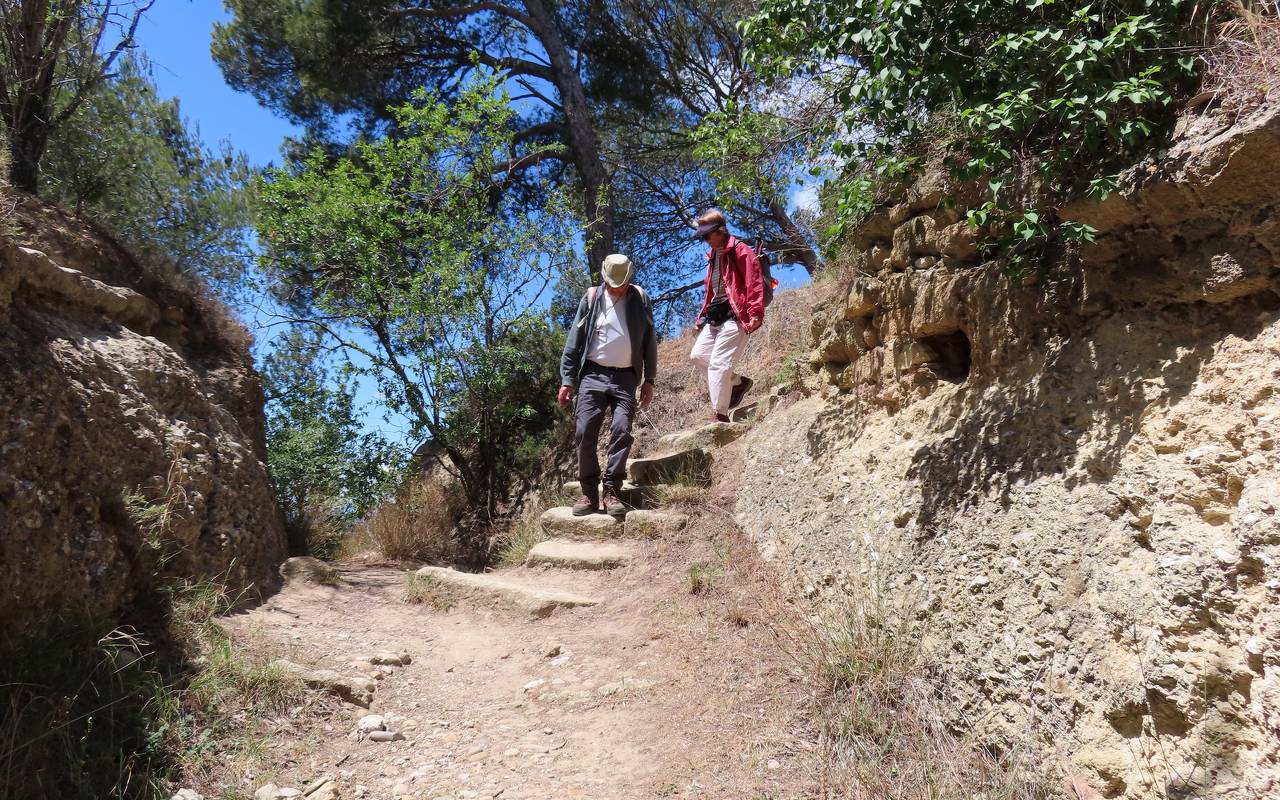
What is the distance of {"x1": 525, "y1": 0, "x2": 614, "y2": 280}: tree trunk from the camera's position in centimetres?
918

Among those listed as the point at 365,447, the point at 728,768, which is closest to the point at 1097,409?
the point at 728,768

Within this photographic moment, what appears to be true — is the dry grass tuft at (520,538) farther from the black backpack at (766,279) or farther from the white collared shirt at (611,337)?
the black backpack at (766,279)

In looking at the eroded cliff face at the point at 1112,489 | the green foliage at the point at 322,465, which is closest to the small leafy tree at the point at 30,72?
the green foliage at the point at 322,465

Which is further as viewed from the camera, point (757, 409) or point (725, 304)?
point (757, 409)

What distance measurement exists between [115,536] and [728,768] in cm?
301

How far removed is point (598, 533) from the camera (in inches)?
223

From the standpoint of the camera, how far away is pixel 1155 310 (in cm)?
283

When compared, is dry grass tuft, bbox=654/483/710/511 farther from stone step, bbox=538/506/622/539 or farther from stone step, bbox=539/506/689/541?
stone step, bbox=538/506/622/539

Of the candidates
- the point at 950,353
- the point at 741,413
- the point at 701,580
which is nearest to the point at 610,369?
the point at 741,413

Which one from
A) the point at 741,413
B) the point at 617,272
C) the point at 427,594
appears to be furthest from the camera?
the point at 741,413

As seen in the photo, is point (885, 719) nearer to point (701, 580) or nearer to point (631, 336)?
point (701, 580)

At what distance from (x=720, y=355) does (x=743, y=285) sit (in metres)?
0.61

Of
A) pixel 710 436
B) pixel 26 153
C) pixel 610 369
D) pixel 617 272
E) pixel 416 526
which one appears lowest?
pixel 416 526

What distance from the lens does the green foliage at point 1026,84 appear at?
105 inches
